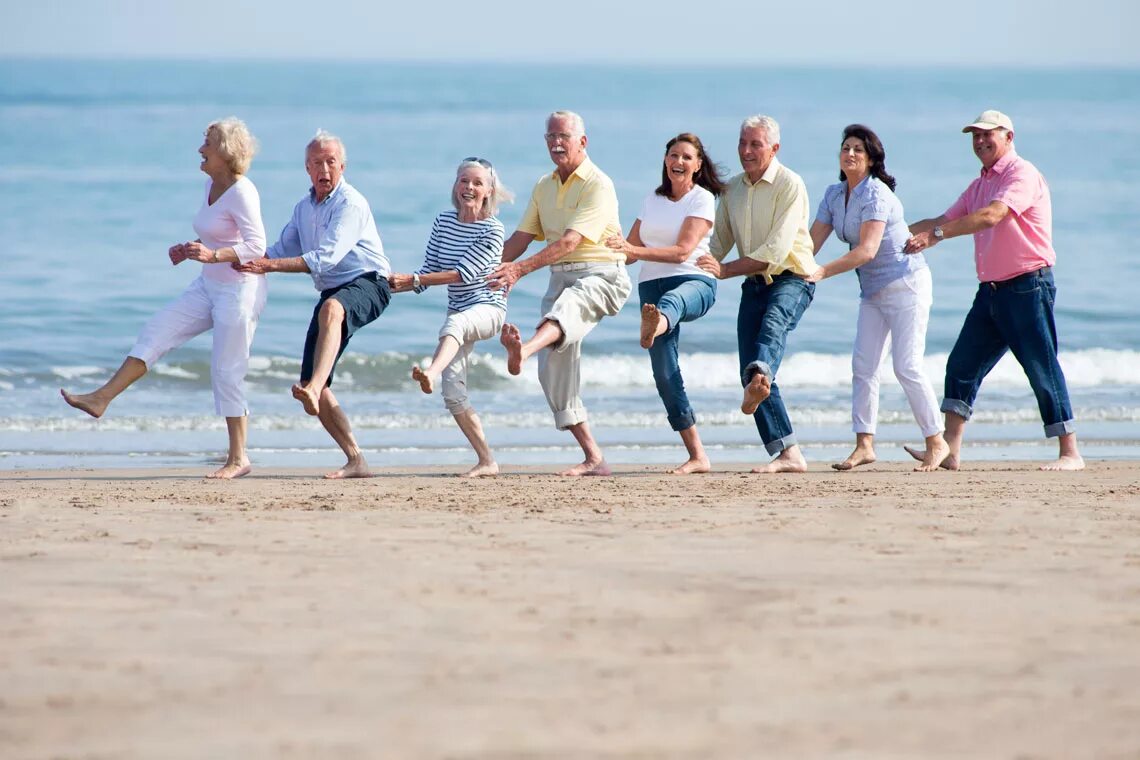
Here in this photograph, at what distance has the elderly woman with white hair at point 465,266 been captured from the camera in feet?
21.9

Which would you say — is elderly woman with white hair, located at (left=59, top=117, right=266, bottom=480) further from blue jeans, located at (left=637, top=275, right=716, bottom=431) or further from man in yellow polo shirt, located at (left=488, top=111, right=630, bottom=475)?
blue jeans, located at (left=637, top=275, right=716, bottom=431)

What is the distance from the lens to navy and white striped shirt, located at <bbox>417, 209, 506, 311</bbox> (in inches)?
266

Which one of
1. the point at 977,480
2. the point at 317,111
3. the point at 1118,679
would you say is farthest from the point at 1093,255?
the point at 317,111

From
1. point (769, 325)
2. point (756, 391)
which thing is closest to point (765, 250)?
point (769, 325)

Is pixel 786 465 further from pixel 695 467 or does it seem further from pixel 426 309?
pixel 426 309

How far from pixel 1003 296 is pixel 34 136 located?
35.6 metres

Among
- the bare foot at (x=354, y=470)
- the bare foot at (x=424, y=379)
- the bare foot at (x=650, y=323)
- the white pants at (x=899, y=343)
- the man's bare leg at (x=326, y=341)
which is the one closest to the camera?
the bare foot at (x=424, y=379)

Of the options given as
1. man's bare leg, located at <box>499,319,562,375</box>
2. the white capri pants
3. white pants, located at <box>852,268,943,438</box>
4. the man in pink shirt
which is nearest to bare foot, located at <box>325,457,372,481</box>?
the white capri pants

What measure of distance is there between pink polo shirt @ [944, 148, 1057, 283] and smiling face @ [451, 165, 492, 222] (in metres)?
2.26

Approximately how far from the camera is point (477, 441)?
7.05 m

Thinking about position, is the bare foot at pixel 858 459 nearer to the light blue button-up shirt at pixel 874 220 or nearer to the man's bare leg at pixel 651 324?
the light blue button-up shirt at pixel 874 220

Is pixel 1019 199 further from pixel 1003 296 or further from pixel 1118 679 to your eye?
pixel 1118 679

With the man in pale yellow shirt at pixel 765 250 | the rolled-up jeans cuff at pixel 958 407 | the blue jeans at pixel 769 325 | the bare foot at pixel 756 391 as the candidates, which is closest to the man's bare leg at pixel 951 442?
the rolled-up jeans cuff at pixel 958 407

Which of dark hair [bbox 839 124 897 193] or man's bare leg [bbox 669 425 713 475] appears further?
man's bare leg [bbox 669 425 713 475]
